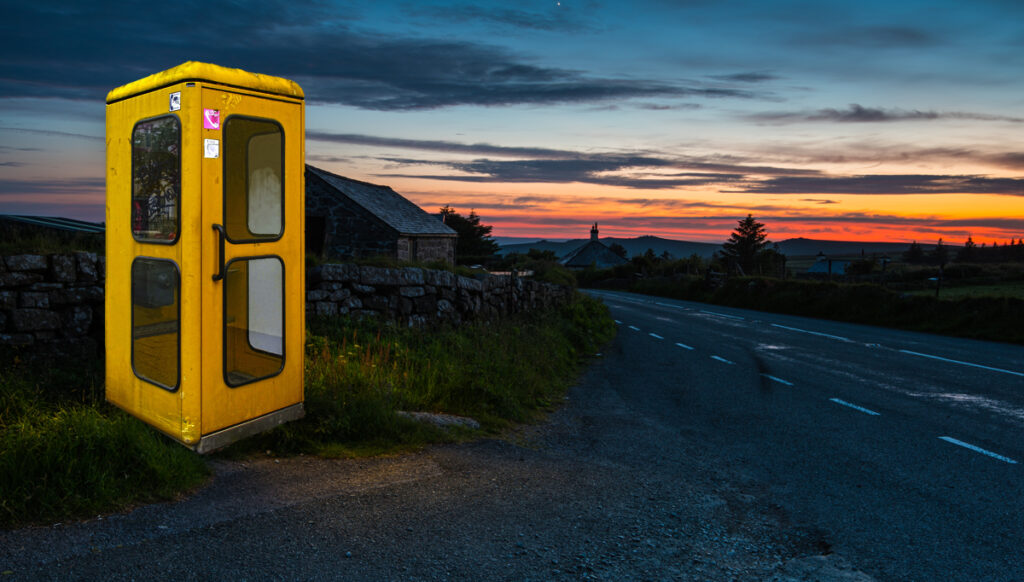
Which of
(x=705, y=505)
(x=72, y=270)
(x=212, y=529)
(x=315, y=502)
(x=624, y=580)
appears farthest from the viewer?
(x=72, y=270)

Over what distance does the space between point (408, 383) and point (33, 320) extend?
154 inches

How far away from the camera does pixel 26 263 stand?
693 centimetres

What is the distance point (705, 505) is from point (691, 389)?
206 inches

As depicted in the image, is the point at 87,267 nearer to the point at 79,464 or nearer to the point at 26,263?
the point at 26,263

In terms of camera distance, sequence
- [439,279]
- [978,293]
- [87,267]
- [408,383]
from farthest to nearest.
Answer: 1. [978,293]
2. [439,279]
3. [87,267]
4. [408,383]

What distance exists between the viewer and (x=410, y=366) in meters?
7.66

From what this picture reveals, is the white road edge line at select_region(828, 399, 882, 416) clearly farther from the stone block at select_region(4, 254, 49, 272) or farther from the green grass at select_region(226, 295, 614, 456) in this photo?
the stone block at select_region(4, 254, 49, 272)

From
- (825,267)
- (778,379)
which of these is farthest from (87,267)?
(825,267)

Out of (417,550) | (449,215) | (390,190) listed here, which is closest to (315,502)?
(417,550)

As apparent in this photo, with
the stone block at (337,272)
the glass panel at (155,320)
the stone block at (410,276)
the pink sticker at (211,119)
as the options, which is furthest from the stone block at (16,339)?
the stone block at (410,276)

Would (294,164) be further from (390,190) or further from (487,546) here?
(390,190)

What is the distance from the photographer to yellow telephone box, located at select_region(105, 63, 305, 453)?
14.9 ft

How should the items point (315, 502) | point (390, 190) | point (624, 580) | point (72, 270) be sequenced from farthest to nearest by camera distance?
1. point (390, 190)
2. point (72, 270)
3. point (315, 502)
4. point (624, 580)

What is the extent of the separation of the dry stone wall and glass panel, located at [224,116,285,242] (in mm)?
3327
